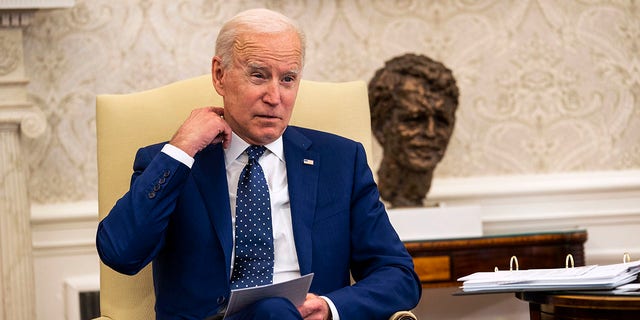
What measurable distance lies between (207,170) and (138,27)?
5.60 ft

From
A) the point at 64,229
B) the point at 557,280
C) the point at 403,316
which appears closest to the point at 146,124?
the point at 403,316

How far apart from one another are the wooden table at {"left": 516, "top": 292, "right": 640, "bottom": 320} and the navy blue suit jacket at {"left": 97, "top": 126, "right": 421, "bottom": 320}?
1.38 ft

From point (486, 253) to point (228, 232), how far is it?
49.3 inches

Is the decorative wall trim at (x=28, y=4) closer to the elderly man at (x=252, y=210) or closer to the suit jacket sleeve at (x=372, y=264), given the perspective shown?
the elderly man at (x=252, y=210)

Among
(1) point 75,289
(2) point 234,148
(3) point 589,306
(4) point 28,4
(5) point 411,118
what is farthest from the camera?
(1) point 75,289

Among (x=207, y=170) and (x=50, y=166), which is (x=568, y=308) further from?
(x=50, y=166)

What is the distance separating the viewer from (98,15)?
13.1 ft

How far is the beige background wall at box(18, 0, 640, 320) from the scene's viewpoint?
3982 mm

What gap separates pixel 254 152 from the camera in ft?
8.28

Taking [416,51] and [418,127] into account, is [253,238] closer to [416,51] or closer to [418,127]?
[418,127]

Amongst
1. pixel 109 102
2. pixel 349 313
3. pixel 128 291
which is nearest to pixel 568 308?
pixel 349 313

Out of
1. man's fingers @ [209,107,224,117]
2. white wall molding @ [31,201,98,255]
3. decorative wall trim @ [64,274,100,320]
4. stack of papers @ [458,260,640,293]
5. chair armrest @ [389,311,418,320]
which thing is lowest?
decorative wall trim @ [64,274,100,320]

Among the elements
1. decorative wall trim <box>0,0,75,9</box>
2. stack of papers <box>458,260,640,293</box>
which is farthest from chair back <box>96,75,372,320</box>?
decorative wall trim <box>0,0,75,9</box>

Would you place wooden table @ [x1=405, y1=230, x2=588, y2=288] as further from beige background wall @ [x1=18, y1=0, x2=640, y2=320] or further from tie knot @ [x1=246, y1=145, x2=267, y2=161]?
tie knot @ [x1=246, y1=145, x2=267, y2=161]
